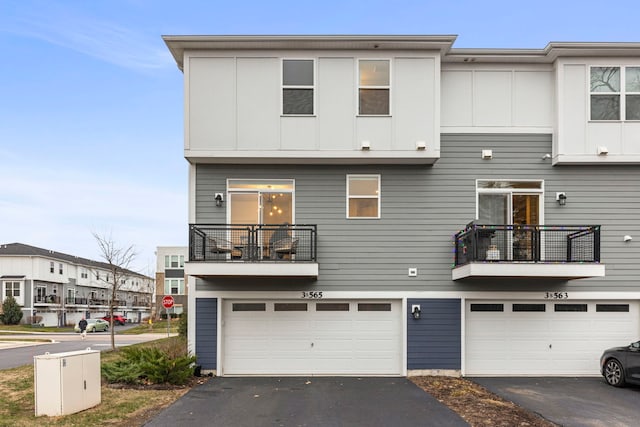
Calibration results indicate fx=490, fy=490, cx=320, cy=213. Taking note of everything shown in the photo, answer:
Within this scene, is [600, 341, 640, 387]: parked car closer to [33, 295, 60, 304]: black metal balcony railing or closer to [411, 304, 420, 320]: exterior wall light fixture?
[411, 304, 420, 320]: exterior wall light fixture

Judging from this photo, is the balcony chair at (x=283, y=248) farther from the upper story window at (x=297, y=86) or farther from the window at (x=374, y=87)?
the window at (x=374, y=87)

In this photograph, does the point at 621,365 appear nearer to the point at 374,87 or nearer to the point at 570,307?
the point at 570,307

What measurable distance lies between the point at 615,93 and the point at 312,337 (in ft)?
31.2

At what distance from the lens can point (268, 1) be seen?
16406 millimetres

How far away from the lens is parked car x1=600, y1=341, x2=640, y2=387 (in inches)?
400

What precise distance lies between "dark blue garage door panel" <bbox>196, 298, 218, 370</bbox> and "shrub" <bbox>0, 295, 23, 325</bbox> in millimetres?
41955

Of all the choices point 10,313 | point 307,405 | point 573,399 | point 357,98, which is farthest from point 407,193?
point 10,313

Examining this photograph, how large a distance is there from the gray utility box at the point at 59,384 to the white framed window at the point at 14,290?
4860 centimetres

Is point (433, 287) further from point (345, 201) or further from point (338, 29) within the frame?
point (338, 29)

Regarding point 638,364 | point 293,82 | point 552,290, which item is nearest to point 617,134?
point 552,290

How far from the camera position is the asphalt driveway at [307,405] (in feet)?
25.1

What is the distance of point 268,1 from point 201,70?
602 centimetres

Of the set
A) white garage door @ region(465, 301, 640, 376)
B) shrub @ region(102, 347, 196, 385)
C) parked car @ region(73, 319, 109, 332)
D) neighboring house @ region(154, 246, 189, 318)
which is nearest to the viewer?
shrub @ region(102, 347, 196, 385)

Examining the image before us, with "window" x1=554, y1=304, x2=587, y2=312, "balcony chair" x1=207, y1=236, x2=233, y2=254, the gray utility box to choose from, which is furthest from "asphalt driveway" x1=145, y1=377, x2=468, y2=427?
"window" x1=554, y1=304, x2=587, y2=312
